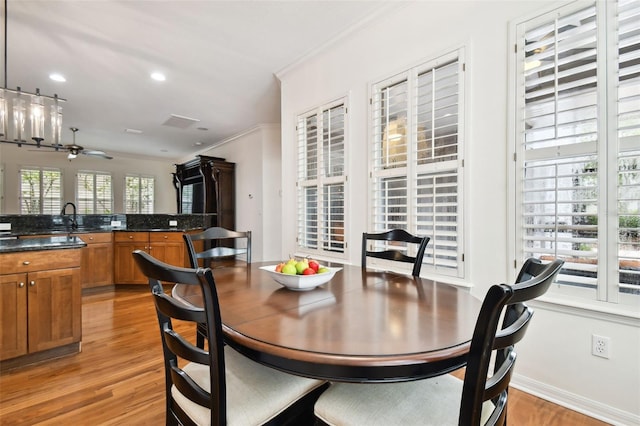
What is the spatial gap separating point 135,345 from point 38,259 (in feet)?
3.38

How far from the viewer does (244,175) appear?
6.48 metres

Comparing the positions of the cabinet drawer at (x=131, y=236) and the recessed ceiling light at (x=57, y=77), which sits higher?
the recessed ceiling light at (x=57, y=77)

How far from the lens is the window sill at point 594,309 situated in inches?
59.6

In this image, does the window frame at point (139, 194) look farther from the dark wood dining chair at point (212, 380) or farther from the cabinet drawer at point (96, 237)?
the dark wood dining chair at point (212, 380)

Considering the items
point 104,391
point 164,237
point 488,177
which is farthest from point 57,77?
point 488,177

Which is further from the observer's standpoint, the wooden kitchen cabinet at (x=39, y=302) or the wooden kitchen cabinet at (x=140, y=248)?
the wooden kitchen cabinet at (x=140, y=248)

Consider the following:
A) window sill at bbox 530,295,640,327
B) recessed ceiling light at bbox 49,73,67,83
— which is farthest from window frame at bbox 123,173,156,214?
window sill at bbox 530,295,640,327

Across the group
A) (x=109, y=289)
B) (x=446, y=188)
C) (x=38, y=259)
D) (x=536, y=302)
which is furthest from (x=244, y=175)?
(x=536, y=302)

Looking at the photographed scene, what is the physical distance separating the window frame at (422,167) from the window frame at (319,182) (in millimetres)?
311

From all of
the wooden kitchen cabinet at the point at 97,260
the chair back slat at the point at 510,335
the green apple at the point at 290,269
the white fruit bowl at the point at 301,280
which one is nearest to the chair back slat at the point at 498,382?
the chair back slat at the point at 510,335

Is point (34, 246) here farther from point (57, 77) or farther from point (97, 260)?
point (57, 77)

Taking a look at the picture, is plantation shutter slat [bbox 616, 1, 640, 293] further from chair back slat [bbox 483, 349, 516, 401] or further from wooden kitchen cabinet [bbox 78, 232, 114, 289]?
wooden kitchen cabinet [bbox 78, 232, 114, 289]

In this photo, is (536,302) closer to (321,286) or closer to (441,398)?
(441,398)

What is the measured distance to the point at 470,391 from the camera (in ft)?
2.35
